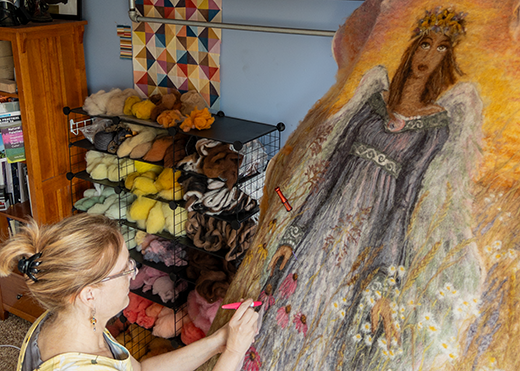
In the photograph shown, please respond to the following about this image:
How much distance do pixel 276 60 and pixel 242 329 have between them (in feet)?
3.53

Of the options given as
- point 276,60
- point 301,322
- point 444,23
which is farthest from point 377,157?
point 276,60

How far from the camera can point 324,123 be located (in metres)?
1.11

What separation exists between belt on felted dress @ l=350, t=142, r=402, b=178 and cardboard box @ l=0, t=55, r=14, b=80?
1844 mm

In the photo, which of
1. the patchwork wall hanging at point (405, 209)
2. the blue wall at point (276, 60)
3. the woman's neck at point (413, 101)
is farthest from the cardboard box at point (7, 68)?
the woman's neck at point (413, 101)

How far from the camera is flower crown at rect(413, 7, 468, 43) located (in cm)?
91

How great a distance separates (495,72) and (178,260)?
61.4 inches

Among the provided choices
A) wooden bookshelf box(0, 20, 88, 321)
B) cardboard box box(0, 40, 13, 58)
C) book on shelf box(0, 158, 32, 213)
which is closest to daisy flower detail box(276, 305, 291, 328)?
wooden bookshelf box(0, 20, 88, 321)

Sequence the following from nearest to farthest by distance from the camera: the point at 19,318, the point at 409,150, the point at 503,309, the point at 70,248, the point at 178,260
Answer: the point at 503,309
the point at 409,150
the point at 70,248
the point at 178,260
the point at 19,318

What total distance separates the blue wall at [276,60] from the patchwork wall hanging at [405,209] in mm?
552

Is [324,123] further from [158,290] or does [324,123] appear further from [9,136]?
[9,136]

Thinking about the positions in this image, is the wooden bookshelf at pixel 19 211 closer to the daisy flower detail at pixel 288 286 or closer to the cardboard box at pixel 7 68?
Answer: the cardboard box at pixel 7 68

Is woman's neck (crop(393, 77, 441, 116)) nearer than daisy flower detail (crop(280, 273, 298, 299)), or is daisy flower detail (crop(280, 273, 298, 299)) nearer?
woman's neck (crop(393, 77, 441, 116))

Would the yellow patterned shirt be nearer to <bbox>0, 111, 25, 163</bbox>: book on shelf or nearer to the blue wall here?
the blue wall

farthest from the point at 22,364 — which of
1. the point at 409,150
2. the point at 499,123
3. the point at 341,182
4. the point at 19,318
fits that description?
the point at 19,318
